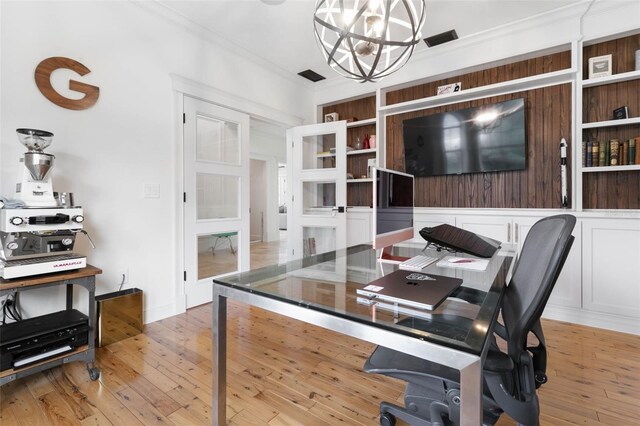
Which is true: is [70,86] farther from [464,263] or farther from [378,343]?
[464,263]

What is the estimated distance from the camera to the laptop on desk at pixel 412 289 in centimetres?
90

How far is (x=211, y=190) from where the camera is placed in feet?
10.5

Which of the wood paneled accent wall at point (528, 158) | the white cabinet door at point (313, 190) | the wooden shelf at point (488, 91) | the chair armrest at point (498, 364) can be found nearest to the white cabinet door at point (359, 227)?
the white cabinet door at point (313, 190)

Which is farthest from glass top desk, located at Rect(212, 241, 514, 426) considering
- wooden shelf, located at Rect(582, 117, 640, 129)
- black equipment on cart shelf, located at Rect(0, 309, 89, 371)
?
wooden shelf, located at Rect(582, 117, 640, 129)

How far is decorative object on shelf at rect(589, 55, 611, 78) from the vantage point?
2648 mm

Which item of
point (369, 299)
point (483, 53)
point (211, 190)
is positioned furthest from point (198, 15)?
point (369, 299)

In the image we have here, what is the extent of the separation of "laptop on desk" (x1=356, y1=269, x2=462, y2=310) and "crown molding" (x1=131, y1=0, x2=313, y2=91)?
9.79 feet

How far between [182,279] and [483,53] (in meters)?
3.70

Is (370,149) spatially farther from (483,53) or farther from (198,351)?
(198,351)

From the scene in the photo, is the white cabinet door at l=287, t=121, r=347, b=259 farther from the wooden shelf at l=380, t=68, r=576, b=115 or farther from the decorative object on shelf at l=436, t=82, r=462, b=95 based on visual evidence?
the decorative object on shelf at l=436, t=82, r=462, b=95

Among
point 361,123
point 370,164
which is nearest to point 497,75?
point 361,123

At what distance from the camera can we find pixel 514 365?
83 centimetres

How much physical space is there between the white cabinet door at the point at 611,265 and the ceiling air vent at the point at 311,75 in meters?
3.25

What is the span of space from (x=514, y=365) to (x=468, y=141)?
292 centimetres
